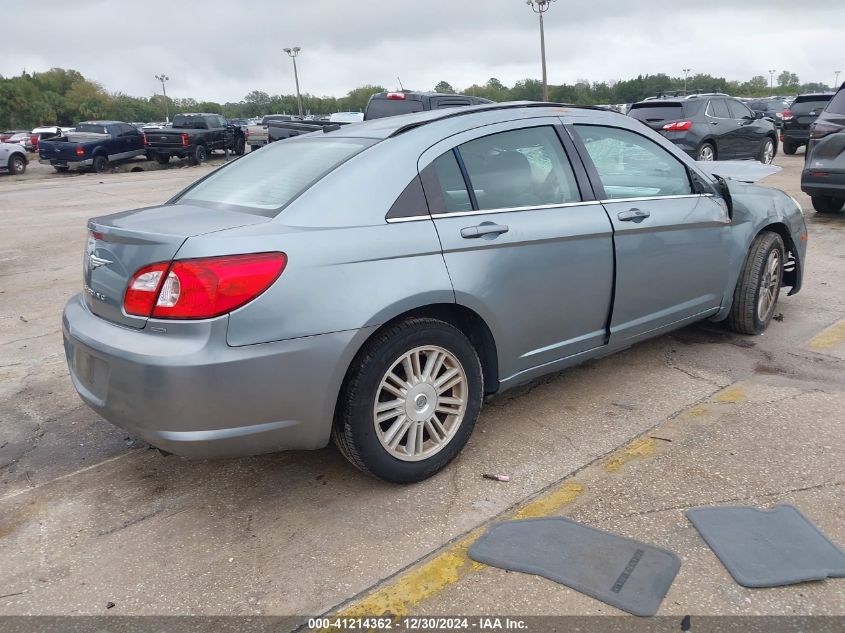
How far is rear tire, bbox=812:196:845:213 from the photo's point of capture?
32.0ft

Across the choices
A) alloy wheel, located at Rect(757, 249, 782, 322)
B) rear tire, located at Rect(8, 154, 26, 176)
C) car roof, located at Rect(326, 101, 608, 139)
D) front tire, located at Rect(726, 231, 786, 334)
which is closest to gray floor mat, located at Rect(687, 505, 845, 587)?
car roof, located at Rect(326, 101, 608, 139)

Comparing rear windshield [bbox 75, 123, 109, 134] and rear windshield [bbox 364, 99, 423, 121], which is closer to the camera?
rear windshield [bbox 364, 99, 423, 121]

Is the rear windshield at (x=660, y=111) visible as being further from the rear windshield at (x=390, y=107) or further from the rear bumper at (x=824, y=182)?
the rear bumper at (x=824, y=182)

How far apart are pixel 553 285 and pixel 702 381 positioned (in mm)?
1372

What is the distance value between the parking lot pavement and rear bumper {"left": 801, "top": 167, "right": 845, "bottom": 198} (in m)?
4.83

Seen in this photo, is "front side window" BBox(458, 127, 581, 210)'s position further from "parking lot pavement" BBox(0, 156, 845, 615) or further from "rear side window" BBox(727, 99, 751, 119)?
"rear side window" BBox(727, 99, 751, 119)

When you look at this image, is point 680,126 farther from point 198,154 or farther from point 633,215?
point 198,154

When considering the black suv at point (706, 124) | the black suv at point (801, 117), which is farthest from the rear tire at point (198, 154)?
the black suv at point (801, 117)

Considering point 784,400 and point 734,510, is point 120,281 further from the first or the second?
point 784,400

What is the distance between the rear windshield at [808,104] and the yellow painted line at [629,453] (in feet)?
59.6

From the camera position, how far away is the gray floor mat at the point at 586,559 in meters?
2.39

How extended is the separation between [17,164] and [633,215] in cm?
2554

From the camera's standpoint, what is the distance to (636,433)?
3.55 meters

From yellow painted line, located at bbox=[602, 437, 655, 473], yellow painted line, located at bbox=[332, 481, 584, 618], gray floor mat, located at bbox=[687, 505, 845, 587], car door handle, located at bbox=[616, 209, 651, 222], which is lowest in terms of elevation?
gray floor mat, located at bbox=[687, 505, 845, 587]
